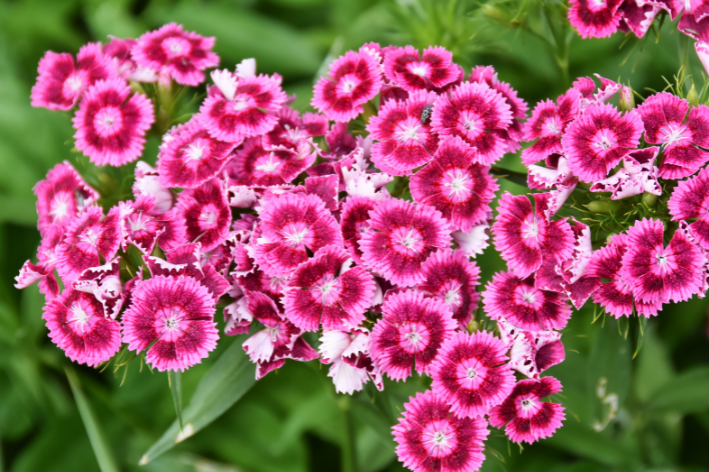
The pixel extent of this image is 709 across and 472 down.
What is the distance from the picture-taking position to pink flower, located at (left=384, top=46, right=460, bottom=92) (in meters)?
1.43

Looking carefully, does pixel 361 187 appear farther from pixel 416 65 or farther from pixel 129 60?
pixel 129 60

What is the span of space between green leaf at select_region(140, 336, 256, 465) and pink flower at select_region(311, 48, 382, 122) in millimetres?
582

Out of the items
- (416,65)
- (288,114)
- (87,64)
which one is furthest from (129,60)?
(416,65)

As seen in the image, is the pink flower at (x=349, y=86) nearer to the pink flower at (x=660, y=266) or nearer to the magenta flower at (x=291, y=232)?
the magenta flower at (x=291, y=232)

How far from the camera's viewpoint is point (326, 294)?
4.14ft

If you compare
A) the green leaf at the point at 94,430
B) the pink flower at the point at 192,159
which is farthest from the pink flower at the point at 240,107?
the green leaf at the point at 94,430

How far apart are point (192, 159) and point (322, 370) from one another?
0.75 m

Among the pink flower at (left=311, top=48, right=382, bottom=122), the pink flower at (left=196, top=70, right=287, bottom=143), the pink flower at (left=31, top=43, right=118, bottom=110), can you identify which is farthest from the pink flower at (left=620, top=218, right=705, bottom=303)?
the pink flower at (left=31, top=43, right=118, bottom=110)

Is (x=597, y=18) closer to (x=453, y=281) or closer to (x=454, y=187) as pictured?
(x=454, y=187)

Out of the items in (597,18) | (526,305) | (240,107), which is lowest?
(526,305)

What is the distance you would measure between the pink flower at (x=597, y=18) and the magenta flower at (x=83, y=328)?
122cm

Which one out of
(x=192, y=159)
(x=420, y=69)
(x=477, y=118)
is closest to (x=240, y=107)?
(x=192, y=159)

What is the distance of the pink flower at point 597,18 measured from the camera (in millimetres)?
1454

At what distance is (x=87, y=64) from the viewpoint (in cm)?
161
